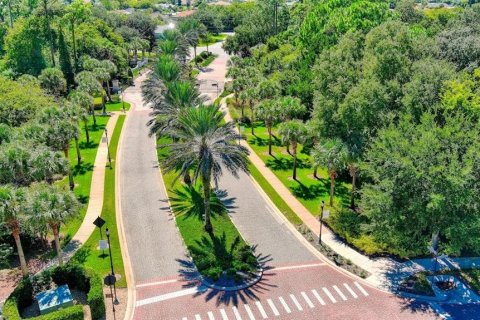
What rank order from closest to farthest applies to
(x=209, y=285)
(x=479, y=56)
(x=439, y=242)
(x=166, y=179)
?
1. (x=209, y=285)
2. (x=439, y=242)
3. (x=166, y=179)
4. (x=479, y=56)

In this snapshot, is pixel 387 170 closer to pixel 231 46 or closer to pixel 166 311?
pixel 166 311

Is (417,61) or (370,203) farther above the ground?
(417,61)

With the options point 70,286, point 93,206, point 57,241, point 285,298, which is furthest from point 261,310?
point 93,206

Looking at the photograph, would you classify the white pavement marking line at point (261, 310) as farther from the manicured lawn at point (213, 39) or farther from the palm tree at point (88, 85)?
the manicured lawn at point (213, 39)

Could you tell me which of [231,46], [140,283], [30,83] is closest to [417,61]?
[140,283]

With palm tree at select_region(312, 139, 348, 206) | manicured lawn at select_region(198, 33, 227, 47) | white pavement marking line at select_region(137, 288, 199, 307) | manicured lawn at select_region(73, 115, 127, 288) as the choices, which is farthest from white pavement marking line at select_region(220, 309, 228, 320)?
manicured lawn at select_region(198, 33, 227, 47)

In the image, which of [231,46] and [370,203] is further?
[231,46]

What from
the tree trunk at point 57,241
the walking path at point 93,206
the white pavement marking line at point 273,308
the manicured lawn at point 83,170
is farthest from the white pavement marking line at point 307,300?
the manicured lawn at point 83,170
